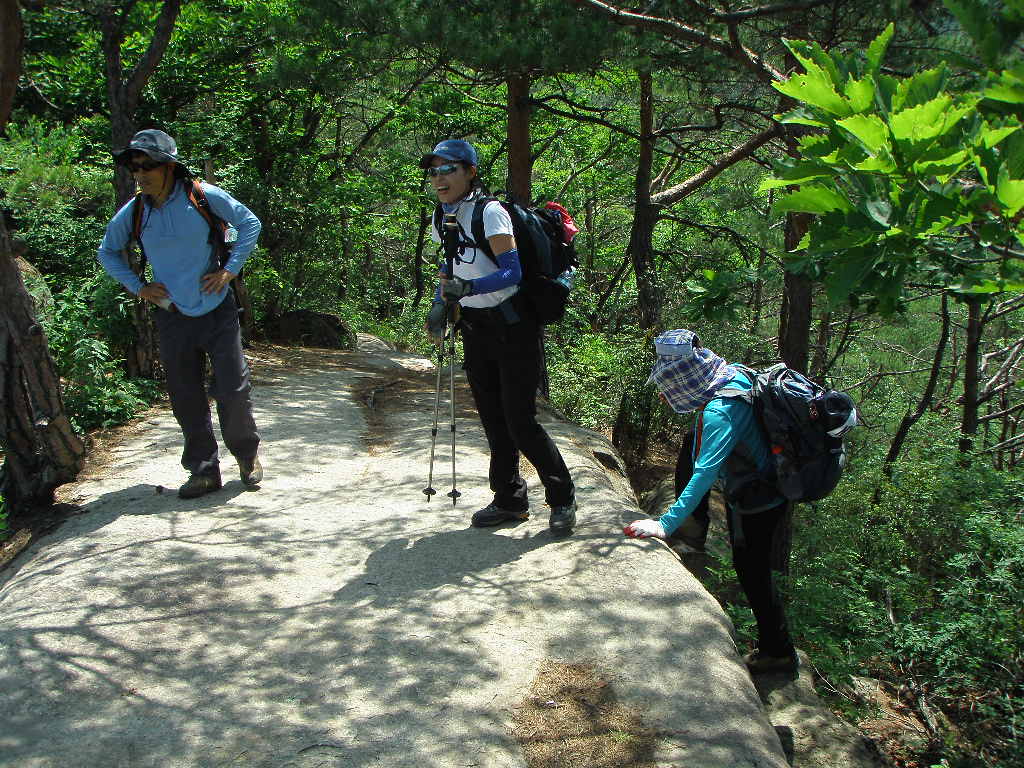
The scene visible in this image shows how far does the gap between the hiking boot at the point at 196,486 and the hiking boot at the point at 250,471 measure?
7.7 inches

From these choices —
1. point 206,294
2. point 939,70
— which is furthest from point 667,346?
point 206,294

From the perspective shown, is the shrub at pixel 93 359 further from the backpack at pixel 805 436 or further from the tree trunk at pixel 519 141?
the backpack at pixel 805 436

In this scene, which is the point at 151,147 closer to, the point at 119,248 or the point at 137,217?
the point at 137,217

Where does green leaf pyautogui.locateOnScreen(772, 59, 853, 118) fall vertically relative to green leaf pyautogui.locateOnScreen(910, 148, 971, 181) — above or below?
above

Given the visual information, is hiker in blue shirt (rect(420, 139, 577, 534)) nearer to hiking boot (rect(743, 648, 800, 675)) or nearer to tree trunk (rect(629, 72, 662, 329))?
hiking boot (rect(743, 648, 800, 675))

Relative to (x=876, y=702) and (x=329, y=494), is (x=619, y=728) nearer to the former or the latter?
→ (x=876, y=702)

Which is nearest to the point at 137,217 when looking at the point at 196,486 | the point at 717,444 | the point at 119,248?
the point at 119,248

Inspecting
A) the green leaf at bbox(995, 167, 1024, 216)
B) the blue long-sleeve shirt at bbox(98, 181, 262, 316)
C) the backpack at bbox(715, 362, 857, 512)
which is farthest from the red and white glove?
the blue long-sleeve shirt at bbox(98, 181, 262, 316)

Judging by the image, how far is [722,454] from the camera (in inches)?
142

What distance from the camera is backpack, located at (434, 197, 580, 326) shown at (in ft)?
14.3

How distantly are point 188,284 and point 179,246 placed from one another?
222mm

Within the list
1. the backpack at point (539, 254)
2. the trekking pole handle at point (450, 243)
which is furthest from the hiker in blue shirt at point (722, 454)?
the trekking pole handle at point (450, 243)

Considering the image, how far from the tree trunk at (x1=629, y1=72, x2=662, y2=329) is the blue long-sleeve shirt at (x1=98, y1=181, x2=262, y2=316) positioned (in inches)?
290

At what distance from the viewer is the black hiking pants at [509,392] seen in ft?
14.5
